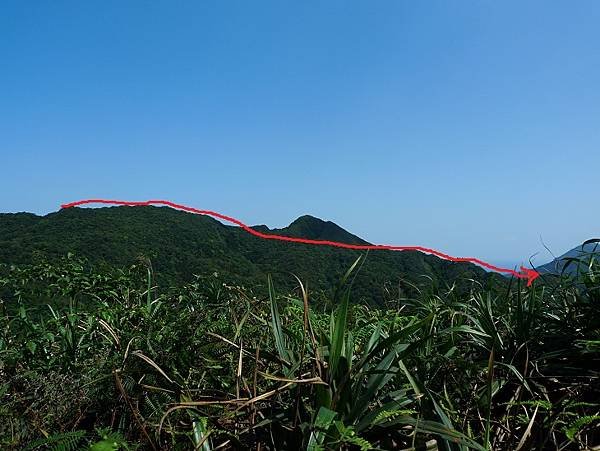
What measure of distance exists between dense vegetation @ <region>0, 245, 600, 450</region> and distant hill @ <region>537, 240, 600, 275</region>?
89 mm

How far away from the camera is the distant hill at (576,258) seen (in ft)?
10.0

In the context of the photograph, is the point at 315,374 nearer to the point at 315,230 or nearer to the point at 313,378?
the point at 313,378

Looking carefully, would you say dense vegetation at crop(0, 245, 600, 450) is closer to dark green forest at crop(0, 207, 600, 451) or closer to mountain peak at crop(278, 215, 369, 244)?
dark green forest at crop(0, 207, 600, 451)

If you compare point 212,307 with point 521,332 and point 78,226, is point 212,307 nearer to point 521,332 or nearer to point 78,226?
point 521,332

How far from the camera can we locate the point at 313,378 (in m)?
1.76

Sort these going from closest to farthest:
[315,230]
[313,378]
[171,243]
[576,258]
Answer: [313,378]
[576,258]
[171,243]
[315,230]

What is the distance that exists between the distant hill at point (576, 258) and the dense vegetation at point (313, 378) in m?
0.09

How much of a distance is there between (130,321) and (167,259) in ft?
66.6

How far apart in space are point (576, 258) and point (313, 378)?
1.94 m

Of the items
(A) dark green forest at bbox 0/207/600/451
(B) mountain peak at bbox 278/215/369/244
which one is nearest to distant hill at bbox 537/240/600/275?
(A) dark green forest at bbox 0/207/600/451

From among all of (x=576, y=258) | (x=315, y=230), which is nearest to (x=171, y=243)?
(x=315, y=230)

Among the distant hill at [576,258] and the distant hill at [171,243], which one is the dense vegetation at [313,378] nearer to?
the distant hill at [576,258]

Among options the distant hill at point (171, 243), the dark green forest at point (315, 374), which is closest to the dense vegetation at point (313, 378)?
the dark green forest at point (315, 374)

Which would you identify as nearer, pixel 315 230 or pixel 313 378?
pixel 313 378
